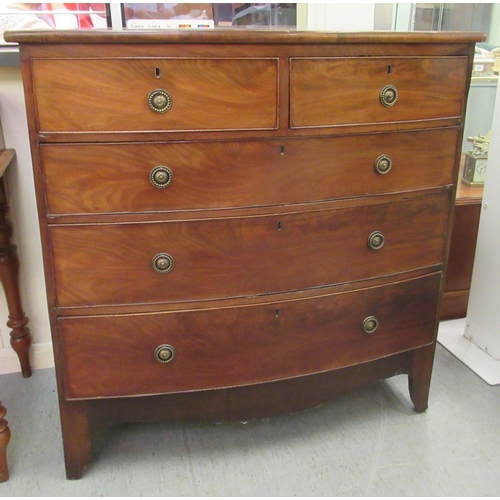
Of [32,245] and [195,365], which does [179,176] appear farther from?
[32,245]

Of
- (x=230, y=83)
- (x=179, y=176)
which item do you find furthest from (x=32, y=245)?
(x=230, y=83)

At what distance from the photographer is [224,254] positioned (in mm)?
1270

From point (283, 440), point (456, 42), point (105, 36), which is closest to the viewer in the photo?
point (105, 36)

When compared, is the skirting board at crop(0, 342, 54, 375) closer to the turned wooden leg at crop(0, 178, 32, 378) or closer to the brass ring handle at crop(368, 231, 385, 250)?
the turned wooden leg at crop(0, 178, 32, 378)

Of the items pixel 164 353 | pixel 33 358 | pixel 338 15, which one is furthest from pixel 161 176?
pixel 33 358

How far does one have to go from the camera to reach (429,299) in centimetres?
152

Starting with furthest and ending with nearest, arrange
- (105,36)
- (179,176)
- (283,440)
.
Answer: (283,440)
(179,176)
(105,36)

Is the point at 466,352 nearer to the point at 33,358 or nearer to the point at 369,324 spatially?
the point at 369,324

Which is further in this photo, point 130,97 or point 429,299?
point 429,299

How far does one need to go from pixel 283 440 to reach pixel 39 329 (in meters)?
0.93

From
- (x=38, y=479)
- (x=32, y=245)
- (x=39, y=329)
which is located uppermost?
(x=32, y=245)

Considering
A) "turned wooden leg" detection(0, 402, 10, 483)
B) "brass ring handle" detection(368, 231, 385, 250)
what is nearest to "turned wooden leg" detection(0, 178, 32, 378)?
"turned wooden leg" detection(0, 402, 10, 483)

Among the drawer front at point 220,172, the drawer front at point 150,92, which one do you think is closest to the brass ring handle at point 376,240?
the drawer front at point 220,172

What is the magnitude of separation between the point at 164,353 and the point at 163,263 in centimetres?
23
